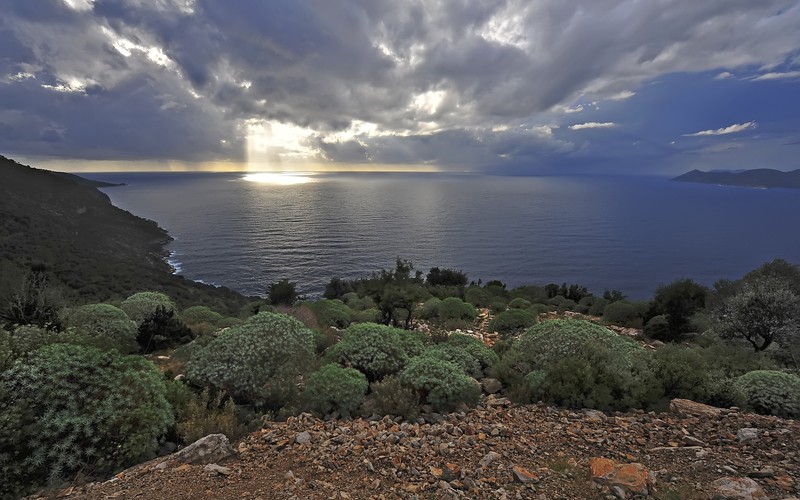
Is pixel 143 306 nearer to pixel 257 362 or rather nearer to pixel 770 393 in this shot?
pixel 257 362

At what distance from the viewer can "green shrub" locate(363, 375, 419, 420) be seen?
242 inches

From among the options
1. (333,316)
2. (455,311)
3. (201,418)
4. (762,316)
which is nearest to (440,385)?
(201,418)

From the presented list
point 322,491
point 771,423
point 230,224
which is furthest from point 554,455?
point 230,224

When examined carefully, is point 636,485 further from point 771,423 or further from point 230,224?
point 230,224

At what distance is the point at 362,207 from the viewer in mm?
143500

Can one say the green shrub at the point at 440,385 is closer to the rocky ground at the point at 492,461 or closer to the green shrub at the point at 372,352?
the rocky ground at the point at 492,461

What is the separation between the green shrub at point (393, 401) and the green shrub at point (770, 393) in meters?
5.94

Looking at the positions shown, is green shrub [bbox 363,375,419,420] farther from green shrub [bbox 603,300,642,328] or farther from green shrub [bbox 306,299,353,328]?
green shrub [bbox 603,300,642,328]

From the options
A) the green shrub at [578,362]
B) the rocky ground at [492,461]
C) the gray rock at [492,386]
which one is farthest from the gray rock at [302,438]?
the green shrub at [578,362]

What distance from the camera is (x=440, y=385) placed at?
666 cm

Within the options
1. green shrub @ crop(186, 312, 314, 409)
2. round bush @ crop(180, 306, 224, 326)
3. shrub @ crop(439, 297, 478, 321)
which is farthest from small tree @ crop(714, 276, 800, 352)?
round bush @ crop(180, 306, 224, 326)

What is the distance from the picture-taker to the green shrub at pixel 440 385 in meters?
6.53

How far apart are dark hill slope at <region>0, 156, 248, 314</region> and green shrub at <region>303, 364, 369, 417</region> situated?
16367 mm

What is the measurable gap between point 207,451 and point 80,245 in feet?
232
